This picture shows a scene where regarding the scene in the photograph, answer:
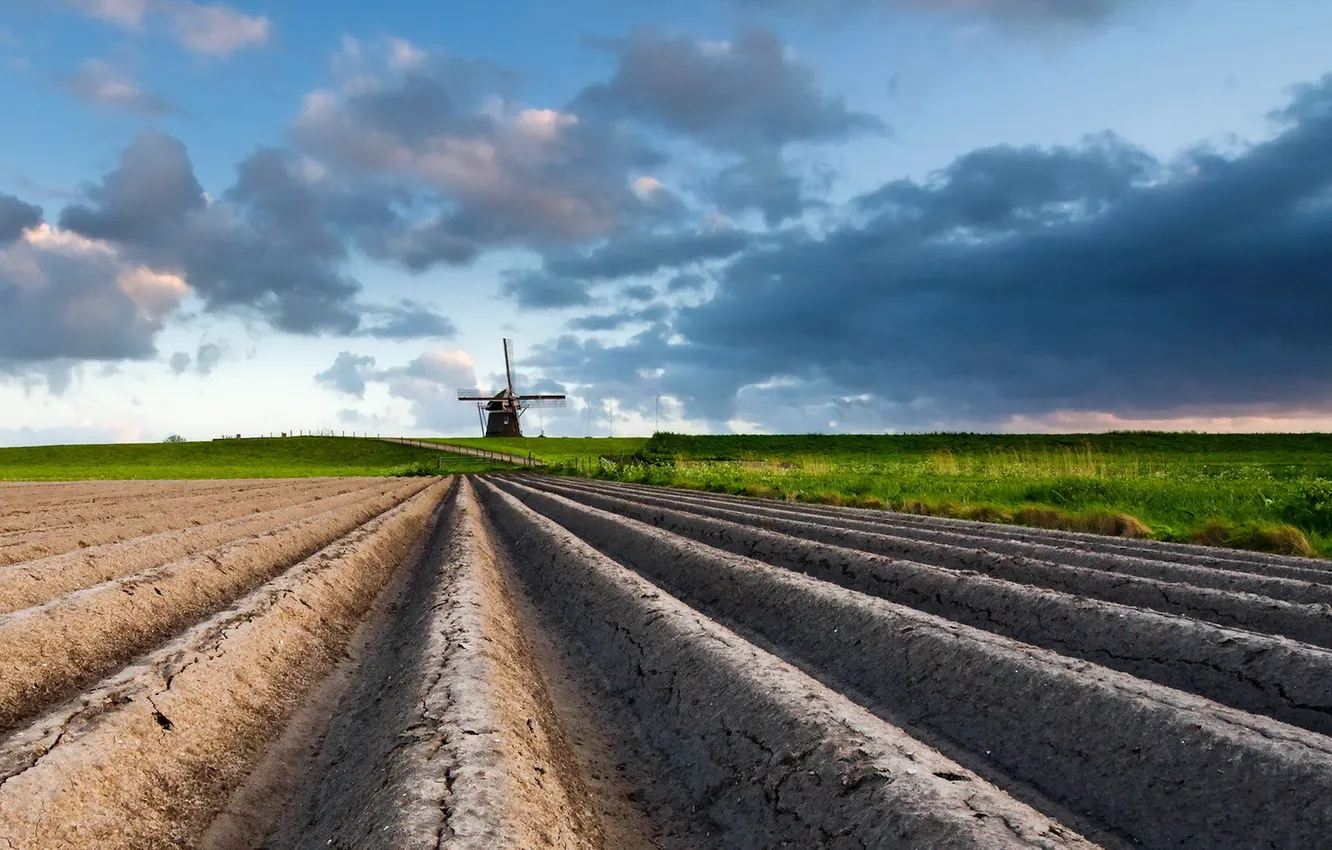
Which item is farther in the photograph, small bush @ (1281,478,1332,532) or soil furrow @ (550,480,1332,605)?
small bush @ (1281,478,1332,532)

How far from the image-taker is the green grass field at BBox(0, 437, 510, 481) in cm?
4991

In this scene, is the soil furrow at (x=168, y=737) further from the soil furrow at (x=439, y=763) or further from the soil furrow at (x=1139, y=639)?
the soil furrow at (x=1139, y=639)

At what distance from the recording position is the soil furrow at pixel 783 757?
6.70 ft

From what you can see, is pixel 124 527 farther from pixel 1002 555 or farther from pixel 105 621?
pixel 1002 555

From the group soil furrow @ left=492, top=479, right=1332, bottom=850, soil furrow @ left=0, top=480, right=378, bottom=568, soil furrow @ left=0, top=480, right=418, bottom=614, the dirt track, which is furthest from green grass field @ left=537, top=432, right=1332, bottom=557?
soil furrow @ left=0, top=480, right=378, bottom=568

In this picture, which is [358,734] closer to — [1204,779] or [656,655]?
[656,655]

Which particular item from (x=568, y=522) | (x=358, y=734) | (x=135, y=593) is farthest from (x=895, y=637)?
(x=568, y=522)

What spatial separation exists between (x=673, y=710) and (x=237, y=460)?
66568 millimetres

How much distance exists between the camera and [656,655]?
4188mm

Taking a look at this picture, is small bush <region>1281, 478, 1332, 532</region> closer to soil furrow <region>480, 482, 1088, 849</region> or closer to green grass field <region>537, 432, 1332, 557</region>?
green grass field <region>537, 432, 1332, 557</region>

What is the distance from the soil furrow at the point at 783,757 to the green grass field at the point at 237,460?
141ft

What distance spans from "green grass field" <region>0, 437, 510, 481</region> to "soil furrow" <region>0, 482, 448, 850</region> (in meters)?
42.1

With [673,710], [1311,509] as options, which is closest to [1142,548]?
[1311,509]

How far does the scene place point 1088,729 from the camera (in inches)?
116
